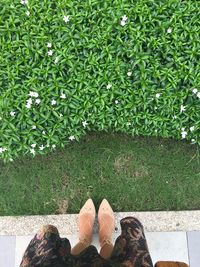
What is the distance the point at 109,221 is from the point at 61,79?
1.20 meters

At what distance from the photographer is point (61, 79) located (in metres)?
2.97

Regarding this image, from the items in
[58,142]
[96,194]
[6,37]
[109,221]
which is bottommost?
[109,221]

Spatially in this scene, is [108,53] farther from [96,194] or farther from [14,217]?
[14,217]

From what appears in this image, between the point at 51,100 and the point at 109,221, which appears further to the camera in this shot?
the point at 109,221

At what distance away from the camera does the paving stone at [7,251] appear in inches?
133

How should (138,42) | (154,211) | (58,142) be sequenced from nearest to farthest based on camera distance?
(138,42)
(58,142)
(154,211)

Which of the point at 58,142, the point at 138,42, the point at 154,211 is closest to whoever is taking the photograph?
the point at 138,42

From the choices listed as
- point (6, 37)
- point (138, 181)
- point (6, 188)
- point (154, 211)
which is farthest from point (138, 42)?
point (6, 188)

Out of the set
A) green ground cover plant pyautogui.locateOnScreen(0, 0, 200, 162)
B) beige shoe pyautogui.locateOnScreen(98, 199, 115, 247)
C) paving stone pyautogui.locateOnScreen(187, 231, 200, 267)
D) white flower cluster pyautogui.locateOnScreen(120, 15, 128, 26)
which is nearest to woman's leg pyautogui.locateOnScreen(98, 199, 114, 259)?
beige shoe pyautogui.locateOnScreen(98, 199, 115, 247)

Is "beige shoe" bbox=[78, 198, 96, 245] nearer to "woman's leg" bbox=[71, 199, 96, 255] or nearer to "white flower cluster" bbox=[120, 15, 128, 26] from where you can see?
"woman's leg" bbox=[71, 199, 96, 255]

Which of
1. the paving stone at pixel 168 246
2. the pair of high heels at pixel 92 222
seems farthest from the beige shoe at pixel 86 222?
the paving stone at pixel 168 246

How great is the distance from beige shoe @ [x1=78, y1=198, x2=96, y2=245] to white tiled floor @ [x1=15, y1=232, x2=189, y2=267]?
160mm

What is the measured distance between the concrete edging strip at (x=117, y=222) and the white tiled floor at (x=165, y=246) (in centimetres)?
5

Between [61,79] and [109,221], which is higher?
[61,79]
